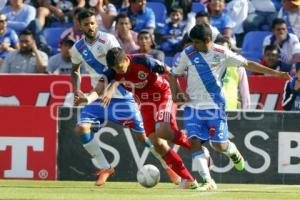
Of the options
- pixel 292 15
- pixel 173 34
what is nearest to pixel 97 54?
pixel 173 34

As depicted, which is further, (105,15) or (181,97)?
(105,15)

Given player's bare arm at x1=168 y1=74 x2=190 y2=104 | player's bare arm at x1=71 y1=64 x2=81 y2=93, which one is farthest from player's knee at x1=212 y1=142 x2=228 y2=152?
player's bare arm at x1=71 y1=64 x2=81 y2=93

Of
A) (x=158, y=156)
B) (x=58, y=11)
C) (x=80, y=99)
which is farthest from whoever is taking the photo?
(x=58, y=11)

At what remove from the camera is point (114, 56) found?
11.8 m

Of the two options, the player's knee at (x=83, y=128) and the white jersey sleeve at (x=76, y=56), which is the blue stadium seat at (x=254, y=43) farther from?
the player's knee at (x=83, y=128)

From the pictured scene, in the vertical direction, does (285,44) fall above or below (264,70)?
below

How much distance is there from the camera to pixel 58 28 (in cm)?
1816

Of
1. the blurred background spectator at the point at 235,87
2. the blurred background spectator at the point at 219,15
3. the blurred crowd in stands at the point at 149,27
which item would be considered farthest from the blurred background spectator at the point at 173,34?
the blurred background spectator at the point at 235,87

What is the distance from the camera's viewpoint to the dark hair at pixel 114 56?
11766mm

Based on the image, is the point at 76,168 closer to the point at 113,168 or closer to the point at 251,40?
the point at 113,168

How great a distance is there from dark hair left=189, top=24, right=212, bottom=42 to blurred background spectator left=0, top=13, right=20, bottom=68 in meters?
6.53

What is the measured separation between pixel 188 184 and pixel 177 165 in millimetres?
374

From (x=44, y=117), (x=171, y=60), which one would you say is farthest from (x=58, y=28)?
(x=44, y=117)

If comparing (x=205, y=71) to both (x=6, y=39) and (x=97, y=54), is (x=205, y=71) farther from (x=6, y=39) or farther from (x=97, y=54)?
(x=6, y=39)
